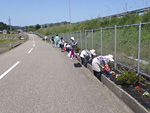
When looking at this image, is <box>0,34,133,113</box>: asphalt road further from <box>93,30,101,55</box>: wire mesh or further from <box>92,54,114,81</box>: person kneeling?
<box>93,30,101,55</box>: wire mesh

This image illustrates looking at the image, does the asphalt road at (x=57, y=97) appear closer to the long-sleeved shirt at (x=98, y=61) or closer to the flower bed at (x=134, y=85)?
the flower bed at (x=134, y=85)

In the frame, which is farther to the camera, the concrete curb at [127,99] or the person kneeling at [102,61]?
the person kneeling at [102,61]

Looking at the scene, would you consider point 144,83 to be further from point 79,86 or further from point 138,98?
point 79,86

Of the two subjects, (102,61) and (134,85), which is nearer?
(134,85)

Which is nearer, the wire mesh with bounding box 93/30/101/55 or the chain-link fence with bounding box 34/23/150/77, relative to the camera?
the chain-link fence with bounding box 34/23/150/77

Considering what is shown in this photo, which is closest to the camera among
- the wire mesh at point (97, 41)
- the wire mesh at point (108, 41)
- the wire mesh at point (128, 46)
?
the wire mesh at point (128, 46)

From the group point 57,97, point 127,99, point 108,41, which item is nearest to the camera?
point 127,99

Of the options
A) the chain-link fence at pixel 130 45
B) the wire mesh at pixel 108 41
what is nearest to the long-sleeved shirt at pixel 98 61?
the chain-link fence at pixel 130 45

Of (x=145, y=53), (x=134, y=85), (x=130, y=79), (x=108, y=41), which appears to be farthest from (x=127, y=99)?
(x=108, y=41)

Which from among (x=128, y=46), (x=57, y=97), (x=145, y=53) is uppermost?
(x=128, y=46)

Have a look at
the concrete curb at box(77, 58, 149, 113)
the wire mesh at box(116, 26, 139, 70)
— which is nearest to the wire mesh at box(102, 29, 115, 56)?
the wire mesh at box(116, 26, 139, 70)

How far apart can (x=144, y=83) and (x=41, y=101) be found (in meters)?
3.18

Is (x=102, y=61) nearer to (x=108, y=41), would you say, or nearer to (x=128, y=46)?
(x=128, y=46)

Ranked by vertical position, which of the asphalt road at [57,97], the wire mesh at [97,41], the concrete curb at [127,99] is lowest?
the asphalt road at [57,97]
